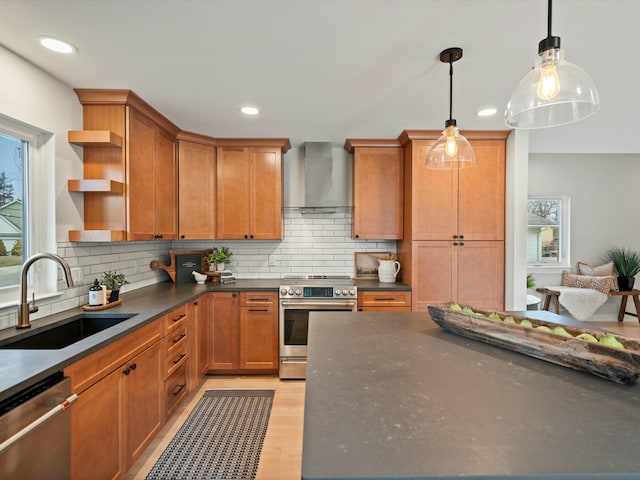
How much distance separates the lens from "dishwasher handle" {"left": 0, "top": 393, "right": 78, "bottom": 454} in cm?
102

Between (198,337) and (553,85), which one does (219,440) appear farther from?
(553,85)

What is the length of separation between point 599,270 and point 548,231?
86 cm

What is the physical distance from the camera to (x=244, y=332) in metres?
3.16

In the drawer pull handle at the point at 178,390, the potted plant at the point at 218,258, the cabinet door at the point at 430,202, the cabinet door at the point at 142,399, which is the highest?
the cabinet door at the point at 430,202

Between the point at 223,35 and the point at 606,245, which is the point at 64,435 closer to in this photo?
the point at 223,35

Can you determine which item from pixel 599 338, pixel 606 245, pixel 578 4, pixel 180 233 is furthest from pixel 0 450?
pixel 606 245

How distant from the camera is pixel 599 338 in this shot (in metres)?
1.10

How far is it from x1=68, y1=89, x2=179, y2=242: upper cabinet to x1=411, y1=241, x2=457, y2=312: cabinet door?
2.54 meters

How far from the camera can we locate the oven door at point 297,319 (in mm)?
3129

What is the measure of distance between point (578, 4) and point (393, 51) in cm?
84

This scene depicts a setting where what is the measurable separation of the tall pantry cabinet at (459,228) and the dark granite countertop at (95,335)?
5.19 feet

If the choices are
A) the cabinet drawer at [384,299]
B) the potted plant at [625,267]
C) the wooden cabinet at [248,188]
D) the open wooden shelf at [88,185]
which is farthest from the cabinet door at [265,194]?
the potted plant at [625,267]

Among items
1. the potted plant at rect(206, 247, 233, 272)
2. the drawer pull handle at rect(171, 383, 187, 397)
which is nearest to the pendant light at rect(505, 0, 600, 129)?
the drawer pull handle at rect(171, 383, 187, 397)

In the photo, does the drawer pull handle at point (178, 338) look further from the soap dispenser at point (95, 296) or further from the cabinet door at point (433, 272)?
the cabinet door at point (433, 272)
